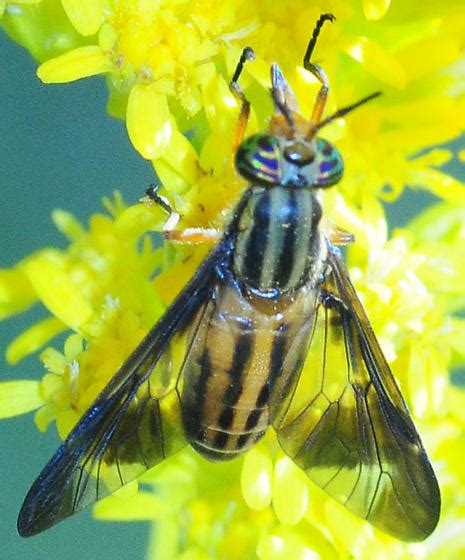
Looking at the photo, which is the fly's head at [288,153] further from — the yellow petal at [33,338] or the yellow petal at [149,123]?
the yellow petal at [33,338]

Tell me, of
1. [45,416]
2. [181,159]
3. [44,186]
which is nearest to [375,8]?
[181,159]

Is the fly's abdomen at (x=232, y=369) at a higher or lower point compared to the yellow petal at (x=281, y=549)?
higher

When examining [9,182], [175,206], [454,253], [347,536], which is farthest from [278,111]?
[9,182]

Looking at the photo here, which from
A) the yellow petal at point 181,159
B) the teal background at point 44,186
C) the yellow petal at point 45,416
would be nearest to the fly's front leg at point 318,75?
the yellow petal at point 181,159

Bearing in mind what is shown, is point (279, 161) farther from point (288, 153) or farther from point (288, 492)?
point (288, 492)

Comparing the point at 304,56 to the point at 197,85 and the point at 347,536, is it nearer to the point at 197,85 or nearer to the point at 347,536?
the point at 197,85

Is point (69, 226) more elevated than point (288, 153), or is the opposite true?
point (288, 153)
